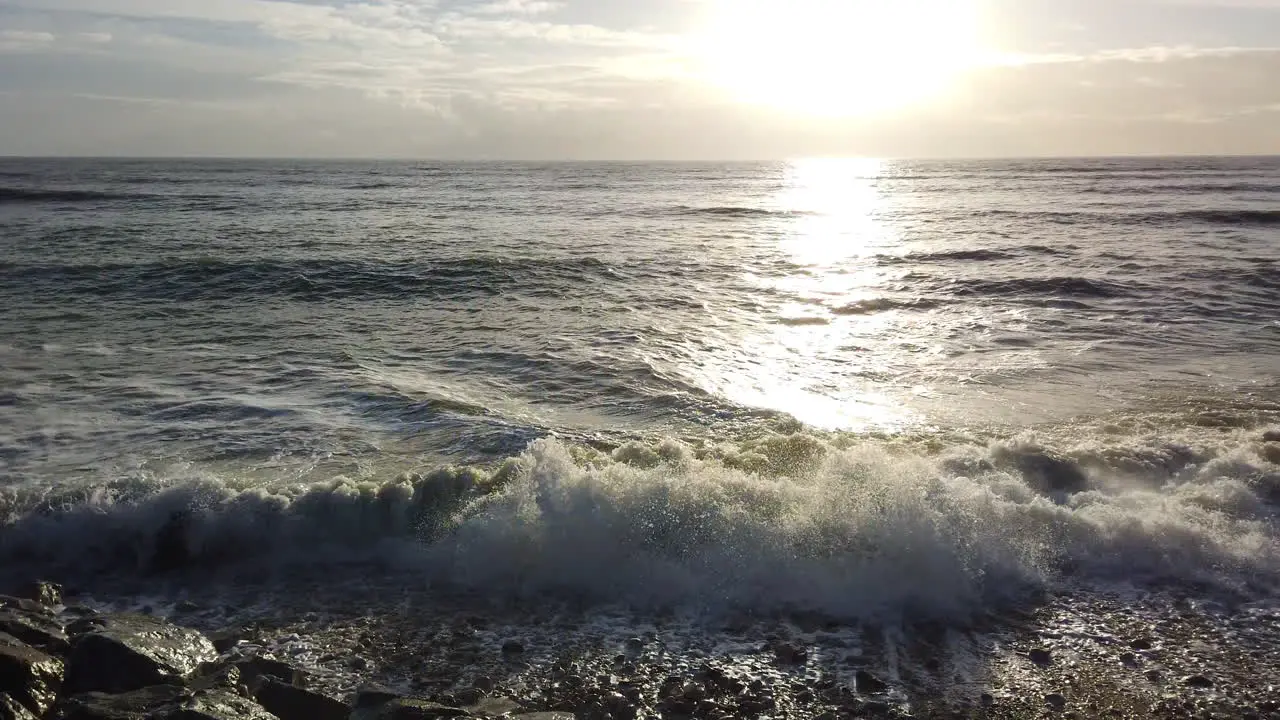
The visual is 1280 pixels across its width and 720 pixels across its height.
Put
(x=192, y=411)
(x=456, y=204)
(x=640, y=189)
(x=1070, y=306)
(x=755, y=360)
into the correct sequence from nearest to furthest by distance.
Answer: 1. (x=192, y=411)
2. (x=755, y=360)
3. (x=1070, y=306)
4. (x=456, y=204)
5. (x=640, y=189)

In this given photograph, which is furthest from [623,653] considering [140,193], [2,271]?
[140,193]

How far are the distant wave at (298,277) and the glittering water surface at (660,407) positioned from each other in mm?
122

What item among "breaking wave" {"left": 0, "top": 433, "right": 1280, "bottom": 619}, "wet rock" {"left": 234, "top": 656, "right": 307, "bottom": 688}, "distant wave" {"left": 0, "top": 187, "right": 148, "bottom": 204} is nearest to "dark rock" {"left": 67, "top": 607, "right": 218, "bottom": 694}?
"wet rock" {"left": 234, "top": 656, "right": 307, "bottom": 688}

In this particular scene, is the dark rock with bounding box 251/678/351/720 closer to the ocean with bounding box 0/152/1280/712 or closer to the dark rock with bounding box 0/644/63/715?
the dark rock with bounding box 0/644/63/715

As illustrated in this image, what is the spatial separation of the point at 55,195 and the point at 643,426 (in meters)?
43.3

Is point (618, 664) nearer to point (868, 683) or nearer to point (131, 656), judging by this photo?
point (868, 683)

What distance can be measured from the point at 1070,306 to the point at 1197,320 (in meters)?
2.18

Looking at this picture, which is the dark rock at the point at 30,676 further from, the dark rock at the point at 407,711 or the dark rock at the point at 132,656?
the dark rock at the point at 407,711

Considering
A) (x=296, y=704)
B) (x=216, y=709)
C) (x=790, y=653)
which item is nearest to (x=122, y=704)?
(x=216, y=709)

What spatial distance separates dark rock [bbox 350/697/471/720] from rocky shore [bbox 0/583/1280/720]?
11mm

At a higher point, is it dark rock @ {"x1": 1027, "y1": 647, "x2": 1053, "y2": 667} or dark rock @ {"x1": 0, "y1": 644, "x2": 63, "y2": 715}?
dark rock @ {"x1": 0, "y1": 644, "x2": 63, "y2": 715}

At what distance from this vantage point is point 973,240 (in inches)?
1047

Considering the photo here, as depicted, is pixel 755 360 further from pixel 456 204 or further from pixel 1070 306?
pixel 456 204

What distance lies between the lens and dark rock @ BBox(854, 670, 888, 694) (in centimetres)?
491
